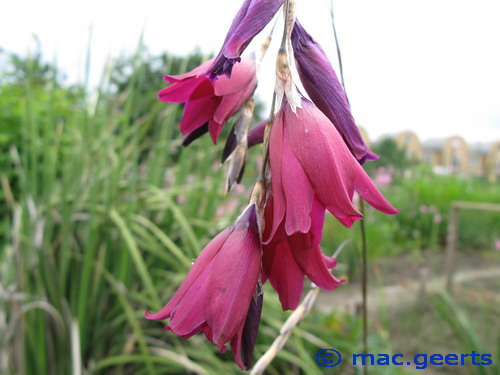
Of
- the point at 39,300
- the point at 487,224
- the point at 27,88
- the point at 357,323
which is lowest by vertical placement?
the point at 487,224

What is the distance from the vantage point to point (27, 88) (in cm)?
131

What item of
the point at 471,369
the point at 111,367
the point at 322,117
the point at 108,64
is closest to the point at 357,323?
the point at 471,369

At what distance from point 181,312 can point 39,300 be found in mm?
1043

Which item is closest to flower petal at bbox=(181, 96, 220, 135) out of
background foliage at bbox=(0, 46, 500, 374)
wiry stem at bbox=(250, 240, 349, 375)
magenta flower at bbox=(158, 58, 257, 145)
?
magenta flower at bbox=(158, 58, 257, 145)

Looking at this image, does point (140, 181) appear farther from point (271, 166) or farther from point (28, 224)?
point (271, 166)

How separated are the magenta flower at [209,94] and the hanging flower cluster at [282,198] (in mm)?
16

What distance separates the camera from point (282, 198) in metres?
0.25

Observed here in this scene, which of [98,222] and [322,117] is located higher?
[322,117]

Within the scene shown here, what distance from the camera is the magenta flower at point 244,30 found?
0.84 feet

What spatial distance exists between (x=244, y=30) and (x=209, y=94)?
8 cm

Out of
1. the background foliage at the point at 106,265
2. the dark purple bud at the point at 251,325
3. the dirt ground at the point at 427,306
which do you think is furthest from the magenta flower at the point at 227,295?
the dirt ground at the point at 427,306

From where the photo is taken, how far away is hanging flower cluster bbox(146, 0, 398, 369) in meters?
0.25

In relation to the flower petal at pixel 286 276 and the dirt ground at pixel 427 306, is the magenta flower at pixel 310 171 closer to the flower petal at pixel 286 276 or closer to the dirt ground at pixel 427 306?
the flower petal at pixel 286 276

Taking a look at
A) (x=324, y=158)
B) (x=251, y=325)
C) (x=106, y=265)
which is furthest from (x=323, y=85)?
(x=106, y=265)
